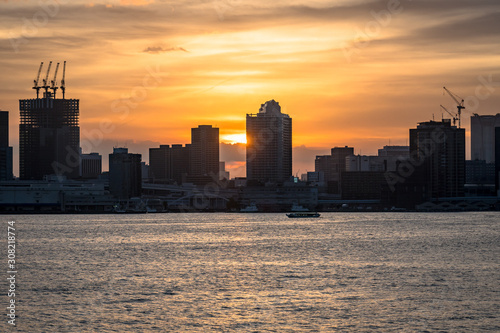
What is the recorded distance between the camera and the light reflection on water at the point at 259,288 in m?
49.6

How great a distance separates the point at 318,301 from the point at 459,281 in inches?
700

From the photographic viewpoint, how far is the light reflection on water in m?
49.6

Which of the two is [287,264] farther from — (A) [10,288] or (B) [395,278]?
(A) [10,288]

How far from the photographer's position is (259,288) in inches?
2502

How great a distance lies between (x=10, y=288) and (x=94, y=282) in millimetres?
7738

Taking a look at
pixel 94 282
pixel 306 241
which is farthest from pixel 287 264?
pixel 306 241

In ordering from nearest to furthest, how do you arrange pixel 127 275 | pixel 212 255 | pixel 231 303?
pixel 231 303 → pixel 127 275 → pixel 212 255

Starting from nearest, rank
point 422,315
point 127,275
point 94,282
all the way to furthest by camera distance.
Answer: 1. point 422,315
2. point 94,282
3. point 127,275

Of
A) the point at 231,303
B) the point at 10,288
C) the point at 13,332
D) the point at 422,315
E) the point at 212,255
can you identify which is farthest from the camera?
the point at 212,255

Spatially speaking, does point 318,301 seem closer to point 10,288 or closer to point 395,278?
point 395,278

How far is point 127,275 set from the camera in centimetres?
7394

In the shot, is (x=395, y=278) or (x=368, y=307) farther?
(x=395, y=278)

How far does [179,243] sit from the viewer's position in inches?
4685

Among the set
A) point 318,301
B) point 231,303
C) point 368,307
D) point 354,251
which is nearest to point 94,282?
point 231,303
